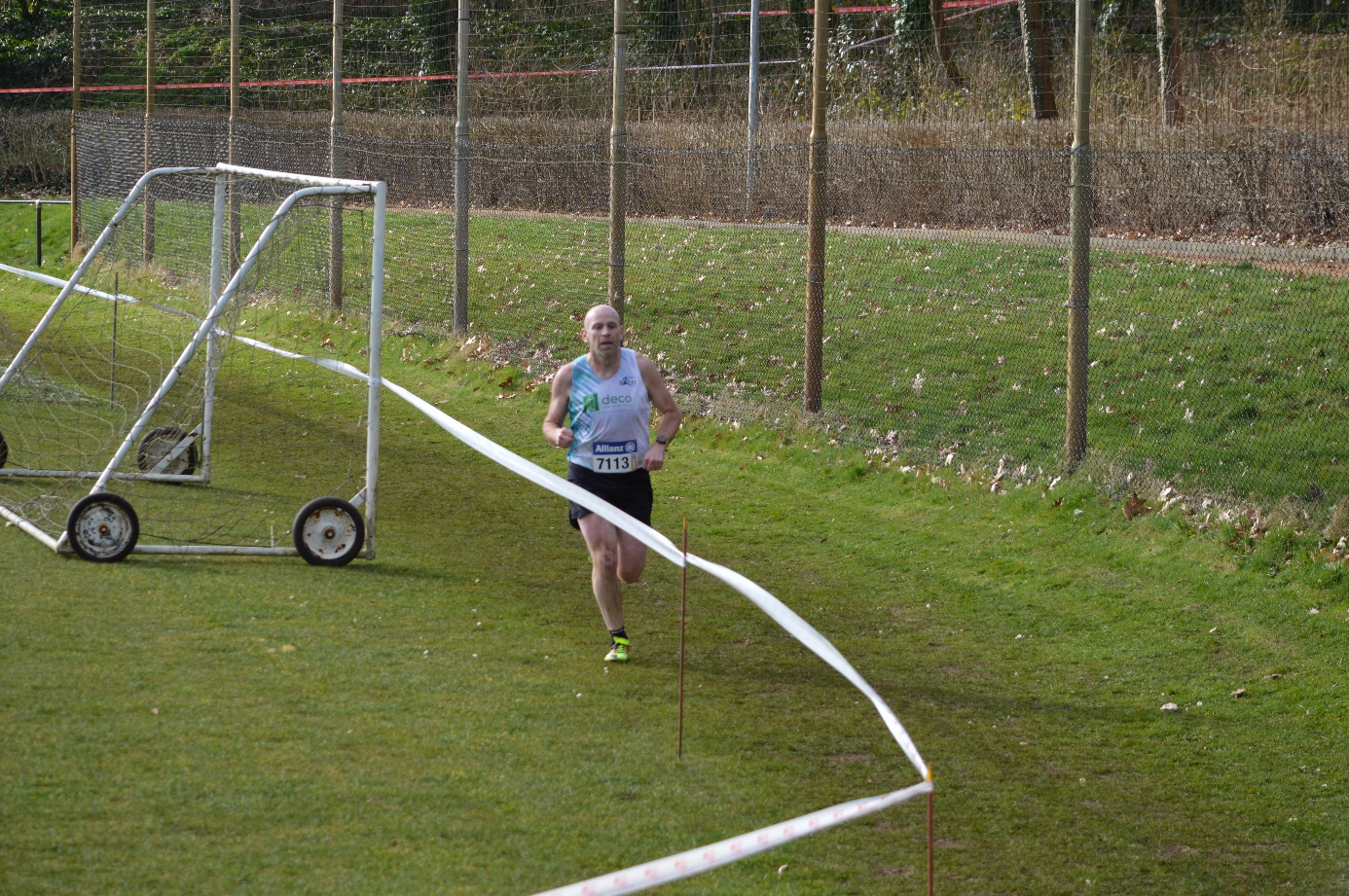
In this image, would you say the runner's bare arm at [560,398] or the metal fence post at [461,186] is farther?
the metal fence post at [461,186]

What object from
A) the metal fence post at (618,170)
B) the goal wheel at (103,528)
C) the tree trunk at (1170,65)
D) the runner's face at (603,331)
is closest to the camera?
the runner's face at (603,331)

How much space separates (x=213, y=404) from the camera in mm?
12141

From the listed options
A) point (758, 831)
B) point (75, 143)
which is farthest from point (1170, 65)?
point (75, 143)

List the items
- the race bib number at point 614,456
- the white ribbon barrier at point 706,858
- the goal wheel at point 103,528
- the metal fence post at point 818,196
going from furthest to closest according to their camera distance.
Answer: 1. the metal fence post at point 818,196
2. the goal wheel at point 103,528
3. the race bib number at point 614,456
4. the white ribbon barrier at point 706,858

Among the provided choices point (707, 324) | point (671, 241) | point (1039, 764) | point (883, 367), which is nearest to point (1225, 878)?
point (1039, 764)

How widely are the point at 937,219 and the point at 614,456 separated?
8.35 meters

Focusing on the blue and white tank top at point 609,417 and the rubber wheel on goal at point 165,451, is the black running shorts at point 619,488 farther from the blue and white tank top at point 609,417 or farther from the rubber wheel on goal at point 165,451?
the rubber wheel on goal at point 165,451

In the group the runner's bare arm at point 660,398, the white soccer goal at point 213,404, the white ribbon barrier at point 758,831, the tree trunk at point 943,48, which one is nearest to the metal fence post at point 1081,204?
the runner's bare arm at point 660,398

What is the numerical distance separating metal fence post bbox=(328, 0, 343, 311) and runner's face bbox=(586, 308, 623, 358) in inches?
416

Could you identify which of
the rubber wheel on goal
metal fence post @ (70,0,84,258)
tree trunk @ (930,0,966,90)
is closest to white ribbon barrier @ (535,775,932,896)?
the rubber wheel on goal

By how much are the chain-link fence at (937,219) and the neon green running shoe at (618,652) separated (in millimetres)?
4246

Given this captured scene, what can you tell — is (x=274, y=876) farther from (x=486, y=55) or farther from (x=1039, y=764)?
(x=486, y=55)

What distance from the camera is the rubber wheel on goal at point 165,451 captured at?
34.7 ft

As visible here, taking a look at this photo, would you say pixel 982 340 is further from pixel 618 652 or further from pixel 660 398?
pixel 618 652
